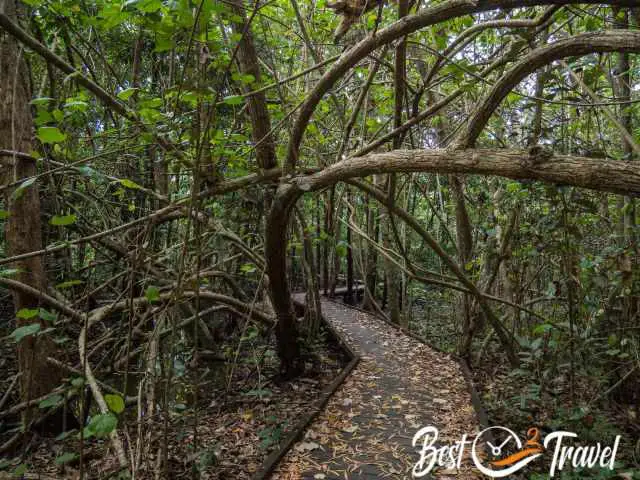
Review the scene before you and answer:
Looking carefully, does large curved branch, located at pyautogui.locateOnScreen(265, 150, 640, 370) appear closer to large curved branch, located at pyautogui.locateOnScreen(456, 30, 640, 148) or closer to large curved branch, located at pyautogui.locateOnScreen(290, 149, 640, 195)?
large curved branch, located at pyautogui.locateOnScreen(290, 149, 640, 195)

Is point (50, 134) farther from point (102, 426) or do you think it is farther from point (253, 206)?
point (253, 206)

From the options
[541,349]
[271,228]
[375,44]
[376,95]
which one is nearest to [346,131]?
[271,228]

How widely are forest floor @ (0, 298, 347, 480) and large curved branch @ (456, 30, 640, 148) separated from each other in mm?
2479

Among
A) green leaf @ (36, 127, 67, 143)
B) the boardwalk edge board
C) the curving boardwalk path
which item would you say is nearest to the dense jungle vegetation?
green leaf @ (36, 127, 67, 143)

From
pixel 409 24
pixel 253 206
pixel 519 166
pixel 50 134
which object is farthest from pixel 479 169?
pixel 253 206

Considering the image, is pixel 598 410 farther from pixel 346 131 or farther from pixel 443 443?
pixel 346 131

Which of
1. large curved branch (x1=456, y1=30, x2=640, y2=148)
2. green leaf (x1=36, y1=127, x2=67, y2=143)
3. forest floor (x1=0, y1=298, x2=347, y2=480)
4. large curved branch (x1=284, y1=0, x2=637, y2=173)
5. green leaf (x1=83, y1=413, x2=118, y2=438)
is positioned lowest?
forest floor (x1=0, y1=298, x2=347, y2=480)

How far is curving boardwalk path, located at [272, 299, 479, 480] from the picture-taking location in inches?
142

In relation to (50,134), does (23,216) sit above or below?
below

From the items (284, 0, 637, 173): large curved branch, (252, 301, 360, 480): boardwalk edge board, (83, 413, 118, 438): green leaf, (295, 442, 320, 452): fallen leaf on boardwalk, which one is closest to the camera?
(83, 413, 118, 438): green leaf

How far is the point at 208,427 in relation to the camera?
17.9 ft

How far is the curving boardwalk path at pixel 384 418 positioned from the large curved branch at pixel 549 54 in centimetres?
290

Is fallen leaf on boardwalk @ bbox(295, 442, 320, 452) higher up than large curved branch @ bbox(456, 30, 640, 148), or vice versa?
large curved branch @ bbox(456, 30, 640, 148)

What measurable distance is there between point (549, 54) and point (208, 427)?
5616mm
